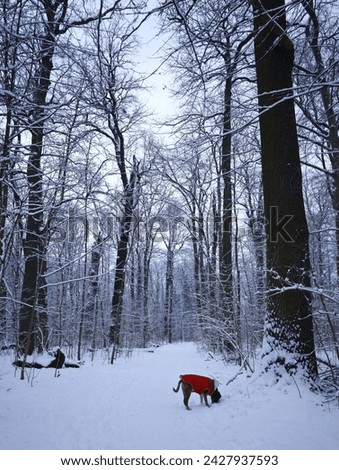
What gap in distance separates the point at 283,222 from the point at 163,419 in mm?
3296

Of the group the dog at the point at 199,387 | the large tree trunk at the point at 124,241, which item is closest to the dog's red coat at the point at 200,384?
the dog at the point at 199,387

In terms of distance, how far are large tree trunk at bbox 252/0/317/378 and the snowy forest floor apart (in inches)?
19.7

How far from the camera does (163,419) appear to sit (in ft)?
12.6

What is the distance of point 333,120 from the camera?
732 centimetres

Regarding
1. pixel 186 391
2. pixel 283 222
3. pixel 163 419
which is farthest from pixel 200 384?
pixel 283 222

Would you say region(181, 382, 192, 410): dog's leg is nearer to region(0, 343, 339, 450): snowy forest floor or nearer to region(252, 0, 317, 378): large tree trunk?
region(0, 343, 339, 450): snowy forest floor

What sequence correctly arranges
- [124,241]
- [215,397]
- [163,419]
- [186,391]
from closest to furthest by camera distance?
[163,419] → [186,391] → [215,397] → [124,241]

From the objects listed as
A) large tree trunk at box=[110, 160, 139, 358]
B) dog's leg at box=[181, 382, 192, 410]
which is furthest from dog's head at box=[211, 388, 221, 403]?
large tree trunk at box=[110, 160, 139, 358]

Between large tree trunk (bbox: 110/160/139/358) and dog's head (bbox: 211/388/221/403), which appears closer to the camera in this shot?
dog's head (bbox: 211/388/221/403)

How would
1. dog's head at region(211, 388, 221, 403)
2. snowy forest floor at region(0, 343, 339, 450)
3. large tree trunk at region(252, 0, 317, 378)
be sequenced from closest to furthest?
snowy forest floor at region(0, 343, 339, 450)
large tree trunk at region(252, 0, 317, 378)
dog's head at region(211, 388, 221, 403)

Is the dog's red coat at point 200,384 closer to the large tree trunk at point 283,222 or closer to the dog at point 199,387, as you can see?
the dog at point 199,387

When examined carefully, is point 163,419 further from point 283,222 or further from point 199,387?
point 283,222

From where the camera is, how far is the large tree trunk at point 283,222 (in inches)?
166

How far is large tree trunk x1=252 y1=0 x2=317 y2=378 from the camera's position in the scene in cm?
423
